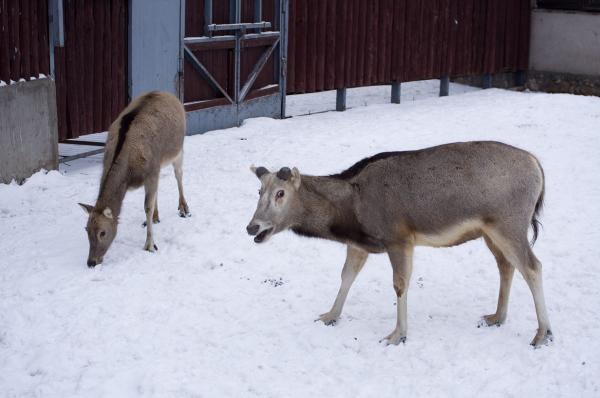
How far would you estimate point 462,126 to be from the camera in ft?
53.1

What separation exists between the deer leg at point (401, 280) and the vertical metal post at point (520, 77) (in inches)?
686

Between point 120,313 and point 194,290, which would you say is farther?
point 194,290

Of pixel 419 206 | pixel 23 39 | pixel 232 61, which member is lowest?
pixel 419 206

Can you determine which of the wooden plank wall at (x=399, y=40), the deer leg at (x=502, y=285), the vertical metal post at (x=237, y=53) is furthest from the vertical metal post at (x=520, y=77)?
the deer leg at (x=502, y=285)

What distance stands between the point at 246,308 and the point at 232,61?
8.52 meters

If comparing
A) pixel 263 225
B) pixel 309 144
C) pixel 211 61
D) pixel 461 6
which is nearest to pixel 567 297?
pixel 263 225

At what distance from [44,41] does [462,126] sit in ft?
24.7

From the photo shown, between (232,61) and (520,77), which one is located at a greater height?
(232,61)

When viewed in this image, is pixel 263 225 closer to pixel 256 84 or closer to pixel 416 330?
pixel 416 330

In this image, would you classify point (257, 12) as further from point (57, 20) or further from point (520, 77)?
point (520, 77)

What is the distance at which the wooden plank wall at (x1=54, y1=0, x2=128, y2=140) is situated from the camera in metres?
12.7

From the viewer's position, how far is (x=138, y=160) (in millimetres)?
9758

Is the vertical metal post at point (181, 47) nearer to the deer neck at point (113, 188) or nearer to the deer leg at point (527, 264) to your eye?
the deer neck at point (113, 188)

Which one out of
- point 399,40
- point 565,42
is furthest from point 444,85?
point 565,42
